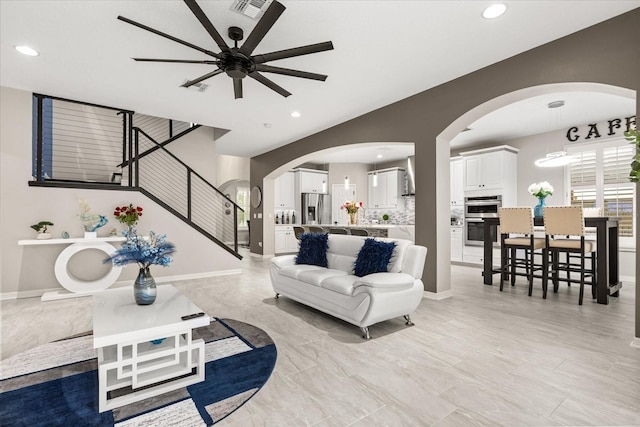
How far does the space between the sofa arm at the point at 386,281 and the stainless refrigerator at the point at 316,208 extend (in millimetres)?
6745

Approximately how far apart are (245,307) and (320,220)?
625 centimetres

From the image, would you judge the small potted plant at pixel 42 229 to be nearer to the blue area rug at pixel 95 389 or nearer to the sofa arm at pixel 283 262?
the blue area rug at pixel 95 389

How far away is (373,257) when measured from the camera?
3.50 m

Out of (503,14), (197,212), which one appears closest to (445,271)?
(503,14)

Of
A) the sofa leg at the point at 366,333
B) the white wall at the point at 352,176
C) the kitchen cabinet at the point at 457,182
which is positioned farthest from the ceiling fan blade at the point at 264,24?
the white wall at the point at 352,176

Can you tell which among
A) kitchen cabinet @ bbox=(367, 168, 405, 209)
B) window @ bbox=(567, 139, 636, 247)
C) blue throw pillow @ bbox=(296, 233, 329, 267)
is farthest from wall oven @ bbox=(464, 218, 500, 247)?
blue throw pillow @ bbox=(296, 233, 329, 267)

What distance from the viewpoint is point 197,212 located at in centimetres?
775

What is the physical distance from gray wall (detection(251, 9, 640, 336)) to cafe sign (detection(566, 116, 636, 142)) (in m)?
3.51

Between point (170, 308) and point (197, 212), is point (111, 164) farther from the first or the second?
point (170, 308)

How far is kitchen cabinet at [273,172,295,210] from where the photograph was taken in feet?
31.7

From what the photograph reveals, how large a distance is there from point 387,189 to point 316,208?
229 centimetres

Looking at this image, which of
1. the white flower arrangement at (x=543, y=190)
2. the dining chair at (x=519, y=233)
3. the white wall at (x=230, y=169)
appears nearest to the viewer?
the dining chair at (x=519, y=233)

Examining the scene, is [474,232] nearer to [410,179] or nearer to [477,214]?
[477,214]

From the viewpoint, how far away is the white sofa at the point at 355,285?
3.01 meters
